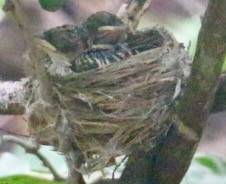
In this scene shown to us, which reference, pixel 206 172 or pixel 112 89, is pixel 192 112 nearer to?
pixel 112 89

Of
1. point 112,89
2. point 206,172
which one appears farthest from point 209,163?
point 112,89

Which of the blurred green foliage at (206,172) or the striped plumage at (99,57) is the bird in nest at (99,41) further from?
the blurred green foliage at (206,172)

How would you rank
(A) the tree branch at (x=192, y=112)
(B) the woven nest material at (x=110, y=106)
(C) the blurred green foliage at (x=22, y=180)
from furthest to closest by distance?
(C) the blurred green foliage at (x=22, y=180) < (B) the woven nest material at (x=110, y=106) < (A) the tree branch at (x=192, y=112)

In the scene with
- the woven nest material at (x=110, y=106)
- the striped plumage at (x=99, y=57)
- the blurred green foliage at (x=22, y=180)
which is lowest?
the blurred green foliage at (x=22, y=180)

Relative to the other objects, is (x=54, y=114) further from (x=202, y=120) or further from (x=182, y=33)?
(x=182, y=33)

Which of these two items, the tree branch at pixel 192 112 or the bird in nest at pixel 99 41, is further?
the bird in nest at pixel 99 41

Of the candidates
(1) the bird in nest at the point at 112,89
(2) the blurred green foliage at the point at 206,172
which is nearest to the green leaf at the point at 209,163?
(2) the blurred green foliage at the point at 206,172

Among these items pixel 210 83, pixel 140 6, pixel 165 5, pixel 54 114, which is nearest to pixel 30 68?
pixel 54 114
